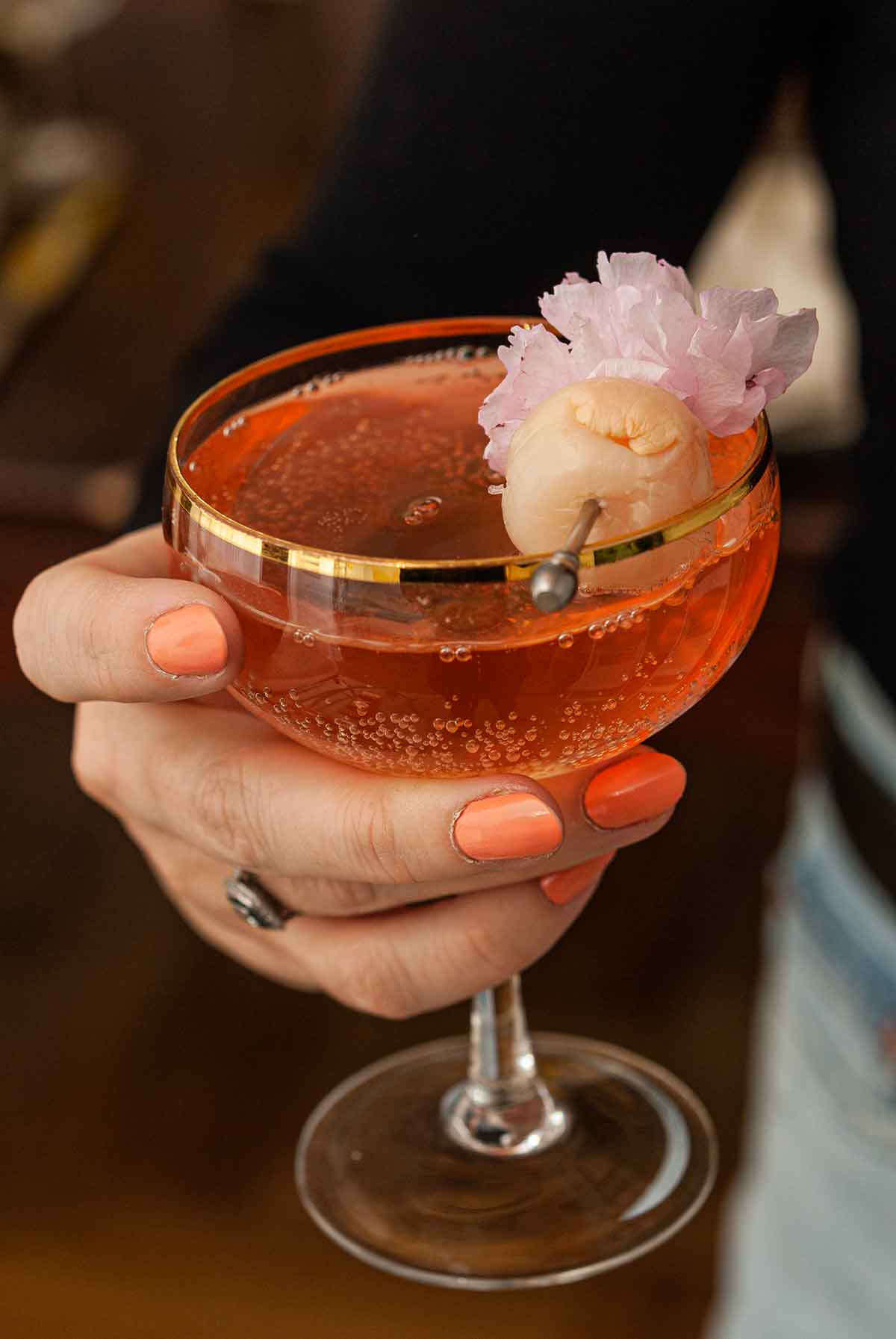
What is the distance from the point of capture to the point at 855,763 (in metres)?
1.19

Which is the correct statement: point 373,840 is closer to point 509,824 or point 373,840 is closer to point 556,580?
point 509,824

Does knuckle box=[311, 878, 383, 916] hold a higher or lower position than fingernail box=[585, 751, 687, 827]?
lower

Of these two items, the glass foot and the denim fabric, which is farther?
the denim fabric

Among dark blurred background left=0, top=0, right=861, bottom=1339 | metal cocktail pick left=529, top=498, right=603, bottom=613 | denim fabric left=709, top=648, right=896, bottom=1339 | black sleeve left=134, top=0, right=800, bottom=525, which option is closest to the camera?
metal cocktail pick left=529, top=498, right=603, bottom=613

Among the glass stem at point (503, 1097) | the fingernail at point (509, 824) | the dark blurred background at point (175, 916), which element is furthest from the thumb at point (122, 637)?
the dark blurred background at point (175, 916)

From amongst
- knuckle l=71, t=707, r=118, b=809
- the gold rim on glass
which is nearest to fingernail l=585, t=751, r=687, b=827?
the gold rim on glass

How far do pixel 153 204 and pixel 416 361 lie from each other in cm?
202

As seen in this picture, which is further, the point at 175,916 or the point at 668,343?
the point at 175,916

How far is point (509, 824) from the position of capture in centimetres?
61

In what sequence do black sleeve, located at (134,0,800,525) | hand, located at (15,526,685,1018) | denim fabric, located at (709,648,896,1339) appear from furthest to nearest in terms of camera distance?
denim fabric, located at (709,648,896,1339) < black sleeve, located at (134,0,800,525) < hand, located at (15,526,685,1018)

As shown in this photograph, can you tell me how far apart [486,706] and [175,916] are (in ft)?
6.12

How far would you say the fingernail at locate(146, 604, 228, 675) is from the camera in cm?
60

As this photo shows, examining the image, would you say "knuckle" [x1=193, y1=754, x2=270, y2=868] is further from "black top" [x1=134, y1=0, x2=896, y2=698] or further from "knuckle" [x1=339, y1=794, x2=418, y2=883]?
"black top" [x1=134, y1=0, x2=896, y2=698]

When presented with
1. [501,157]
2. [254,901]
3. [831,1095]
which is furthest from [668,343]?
[831,1095]
